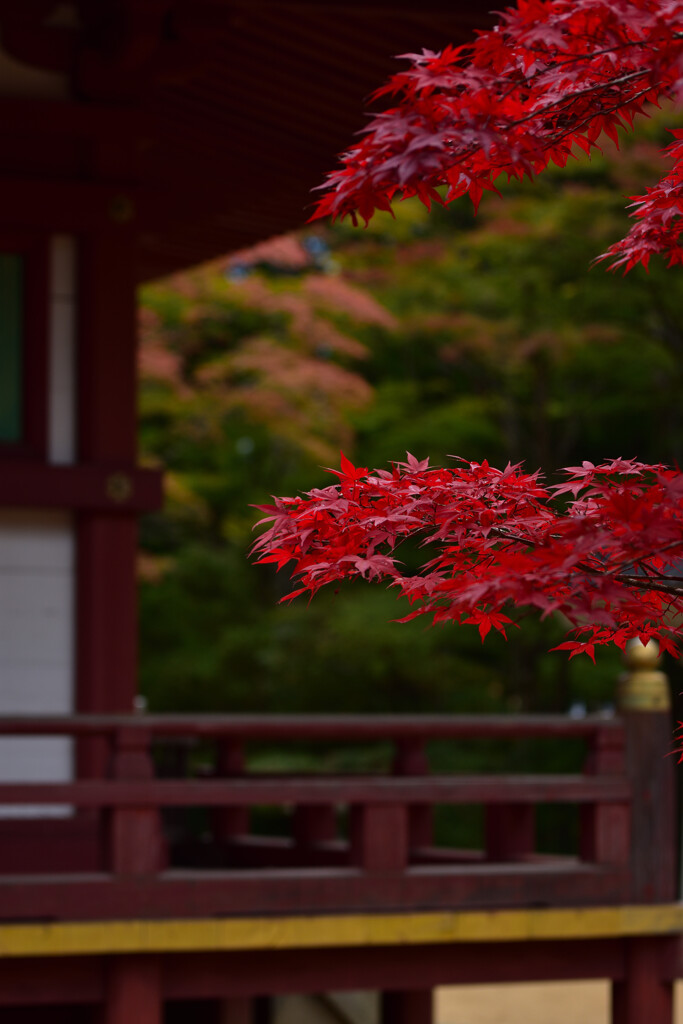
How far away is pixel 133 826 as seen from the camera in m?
5.20

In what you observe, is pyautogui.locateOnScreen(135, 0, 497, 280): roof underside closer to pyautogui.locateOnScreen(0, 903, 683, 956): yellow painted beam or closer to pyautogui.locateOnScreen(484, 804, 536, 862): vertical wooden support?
pyautogui.locateOnScreen(484, 804, 536, 862): vertical wooden support

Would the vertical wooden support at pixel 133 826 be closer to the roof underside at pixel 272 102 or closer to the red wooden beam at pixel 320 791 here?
the red wooden beam at pixel 320 791

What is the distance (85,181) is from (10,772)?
261 cm

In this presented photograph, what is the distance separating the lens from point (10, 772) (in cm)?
590

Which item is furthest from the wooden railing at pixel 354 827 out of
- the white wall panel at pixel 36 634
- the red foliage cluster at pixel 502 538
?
the red foliage cluster at pixel 502 538

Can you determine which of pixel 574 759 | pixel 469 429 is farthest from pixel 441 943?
pixel 574 759

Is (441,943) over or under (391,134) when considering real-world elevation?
under

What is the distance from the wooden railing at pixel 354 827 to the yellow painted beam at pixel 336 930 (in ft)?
0.17

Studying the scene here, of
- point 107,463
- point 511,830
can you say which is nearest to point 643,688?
point 511,830

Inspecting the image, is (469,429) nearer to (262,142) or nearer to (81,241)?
(262,142)

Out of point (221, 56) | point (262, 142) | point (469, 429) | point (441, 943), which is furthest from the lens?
point (469, 429)

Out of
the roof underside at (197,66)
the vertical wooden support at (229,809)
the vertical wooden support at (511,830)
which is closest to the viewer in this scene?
the roof underside at (197,66)

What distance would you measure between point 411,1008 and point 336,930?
249 cm

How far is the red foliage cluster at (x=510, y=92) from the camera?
2.19 meters
